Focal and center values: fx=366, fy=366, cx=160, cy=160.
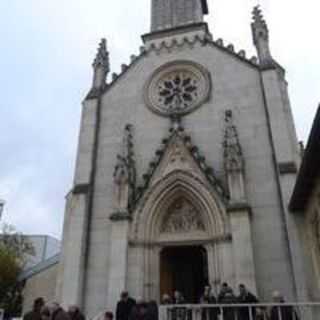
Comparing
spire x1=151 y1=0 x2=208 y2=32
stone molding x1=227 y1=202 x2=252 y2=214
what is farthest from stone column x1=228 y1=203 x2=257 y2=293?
spire x1=151 y1=0 x2=208 y2=32

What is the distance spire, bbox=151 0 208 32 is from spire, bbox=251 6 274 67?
3.10 meters

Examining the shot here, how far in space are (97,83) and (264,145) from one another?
8526 mm

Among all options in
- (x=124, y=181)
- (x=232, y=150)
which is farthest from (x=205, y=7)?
(x=124, y=181)

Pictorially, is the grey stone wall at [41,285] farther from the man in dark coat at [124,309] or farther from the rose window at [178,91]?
the rose window at [178,91]

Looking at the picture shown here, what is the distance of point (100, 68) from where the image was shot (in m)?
18.0

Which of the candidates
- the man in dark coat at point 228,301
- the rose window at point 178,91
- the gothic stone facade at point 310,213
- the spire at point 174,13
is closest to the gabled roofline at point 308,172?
the gothic stone facade at point 310,213

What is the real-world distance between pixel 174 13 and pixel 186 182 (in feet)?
35.8

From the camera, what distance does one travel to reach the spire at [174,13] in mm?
19531

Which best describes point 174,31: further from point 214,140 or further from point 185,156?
point 185,156

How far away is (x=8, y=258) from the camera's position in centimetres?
2647

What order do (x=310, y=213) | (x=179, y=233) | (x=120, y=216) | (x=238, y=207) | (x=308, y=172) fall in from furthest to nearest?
(x=179, y=233)
(x=120, y=216)
(x=238, y=207)
(x=310, y=213)
(x=308, y=172)

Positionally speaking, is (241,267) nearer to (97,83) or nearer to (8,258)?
(97,83)

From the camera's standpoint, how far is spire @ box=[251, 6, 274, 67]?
15.8m

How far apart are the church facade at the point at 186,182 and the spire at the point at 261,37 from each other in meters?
0.06
